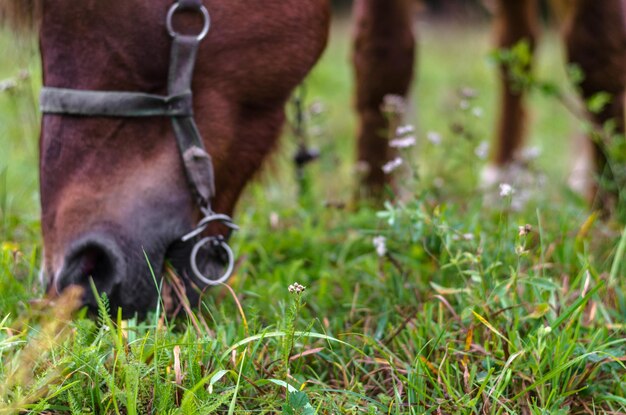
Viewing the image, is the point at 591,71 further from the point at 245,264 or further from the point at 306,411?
the point at 306,411

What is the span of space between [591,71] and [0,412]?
8.94 feet

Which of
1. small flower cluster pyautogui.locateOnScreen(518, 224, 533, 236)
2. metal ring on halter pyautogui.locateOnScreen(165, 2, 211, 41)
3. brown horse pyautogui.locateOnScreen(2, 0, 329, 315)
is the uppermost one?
metal ring on halter pyautogui.locateOnScreen(165, 2, 211, 41)

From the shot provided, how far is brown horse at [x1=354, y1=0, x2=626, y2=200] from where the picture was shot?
2.95m

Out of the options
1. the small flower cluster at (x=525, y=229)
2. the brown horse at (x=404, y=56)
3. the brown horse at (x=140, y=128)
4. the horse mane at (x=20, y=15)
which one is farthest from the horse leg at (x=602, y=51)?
the horse mane at (x=20, y=15)

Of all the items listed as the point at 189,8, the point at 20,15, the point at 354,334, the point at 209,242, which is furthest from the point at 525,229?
the point at 20,15

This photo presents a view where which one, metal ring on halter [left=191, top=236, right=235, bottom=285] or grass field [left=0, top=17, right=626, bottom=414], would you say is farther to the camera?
metal ring on halter [left=191, top=236, right=235, bottom=285]

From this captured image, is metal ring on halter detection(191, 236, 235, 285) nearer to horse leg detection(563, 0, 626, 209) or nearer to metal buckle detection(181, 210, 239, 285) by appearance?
metal buckle detection(181, 210, 239, 285)

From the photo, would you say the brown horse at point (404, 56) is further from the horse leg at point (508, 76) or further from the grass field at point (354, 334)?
the horse leg at point (508, 76)

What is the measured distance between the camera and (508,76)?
13.8 ft

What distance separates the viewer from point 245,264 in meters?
2.11

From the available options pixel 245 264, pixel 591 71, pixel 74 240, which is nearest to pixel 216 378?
pixel 74 240

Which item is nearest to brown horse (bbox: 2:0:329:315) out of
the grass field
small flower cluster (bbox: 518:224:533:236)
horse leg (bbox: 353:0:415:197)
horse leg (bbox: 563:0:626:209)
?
the grass field

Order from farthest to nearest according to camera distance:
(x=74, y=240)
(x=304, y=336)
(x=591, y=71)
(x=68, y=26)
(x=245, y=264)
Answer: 1. (x=591, y=71)
2. (x=245, y=264)
3. (x=68, y=26)
4. (x=74, y=240)
5. (x=304, y=336)

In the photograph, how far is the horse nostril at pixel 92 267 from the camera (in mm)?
1661
